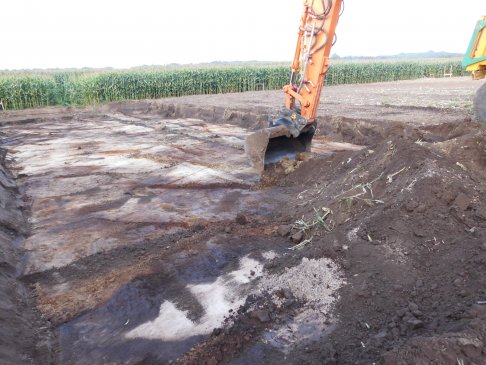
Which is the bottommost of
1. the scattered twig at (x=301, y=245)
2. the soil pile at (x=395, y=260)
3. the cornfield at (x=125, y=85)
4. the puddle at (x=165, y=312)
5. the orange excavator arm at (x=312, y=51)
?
the puddle at (x=165, y=312)

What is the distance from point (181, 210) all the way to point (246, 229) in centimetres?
140

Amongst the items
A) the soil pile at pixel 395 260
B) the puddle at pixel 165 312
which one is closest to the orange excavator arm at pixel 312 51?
the soil pile at pixel 395 260

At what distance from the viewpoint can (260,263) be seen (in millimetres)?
4570

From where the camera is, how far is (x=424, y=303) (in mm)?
3223

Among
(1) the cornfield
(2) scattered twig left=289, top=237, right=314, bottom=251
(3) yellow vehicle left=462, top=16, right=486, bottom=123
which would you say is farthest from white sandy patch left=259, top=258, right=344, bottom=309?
(1) the cornfield

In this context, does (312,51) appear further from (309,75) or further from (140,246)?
(140,246)

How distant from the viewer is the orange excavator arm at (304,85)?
7.20 metres

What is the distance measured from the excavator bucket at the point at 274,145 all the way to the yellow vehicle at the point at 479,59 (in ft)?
10.3

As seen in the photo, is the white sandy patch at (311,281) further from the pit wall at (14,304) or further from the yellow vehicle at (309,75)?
the yellow vehicle at (309,75)

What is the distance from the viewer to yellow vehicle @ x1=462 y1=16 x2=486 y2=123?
7.21 metres

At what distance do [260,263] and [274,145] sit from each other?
4153 millimetres

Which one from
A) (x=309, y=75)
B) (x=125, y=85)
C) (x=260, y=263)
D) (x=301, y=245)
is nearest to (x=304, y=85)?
(x=309, y=75)

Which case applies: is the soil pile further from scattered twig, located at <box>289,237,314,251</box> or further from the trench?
the trench

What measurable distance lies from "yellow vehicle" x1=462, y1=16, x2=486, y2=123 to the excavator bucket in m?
3.14
